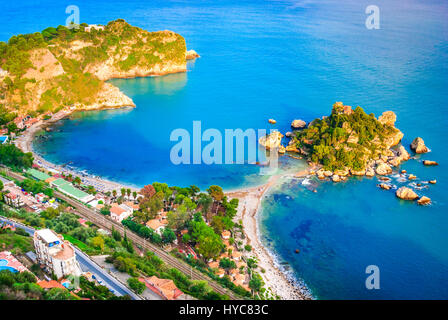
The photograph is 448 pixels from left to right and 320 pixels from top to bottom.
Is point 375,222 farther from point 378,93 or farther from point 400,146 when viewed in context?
point 378,93

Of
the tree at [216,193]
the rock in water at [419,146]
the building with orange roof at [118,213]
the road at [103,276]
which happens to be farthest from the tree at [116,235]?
the rock in water at [419,146]

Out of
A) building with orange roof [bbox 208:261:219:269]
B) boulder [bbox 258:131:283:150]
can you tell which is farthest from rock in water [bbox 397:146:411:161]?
building with orange roof [bbox 208:261:219:269]

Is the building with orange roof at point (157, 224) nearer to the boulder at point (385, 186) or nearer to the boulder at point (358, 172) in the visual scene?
the boulder at point (358, 172)

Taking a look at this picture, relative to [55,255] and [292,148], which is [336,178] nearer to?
[292,148]

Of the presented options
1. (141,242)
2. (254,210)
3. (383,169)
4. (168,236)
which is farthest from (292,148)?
(141,242)

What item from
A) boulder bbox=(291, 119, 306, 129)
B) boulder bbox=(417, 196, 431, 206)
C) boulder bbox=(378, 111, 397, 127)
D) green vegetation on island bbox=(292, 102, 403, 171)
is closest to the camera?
boulder bbox=(417, 196, 431, 206)

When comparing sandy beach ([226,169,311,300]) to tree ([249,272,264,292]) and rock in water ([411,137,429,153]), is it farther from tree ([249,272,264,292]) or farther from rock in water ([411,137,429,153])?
rock in water ([411,137,429,153])
